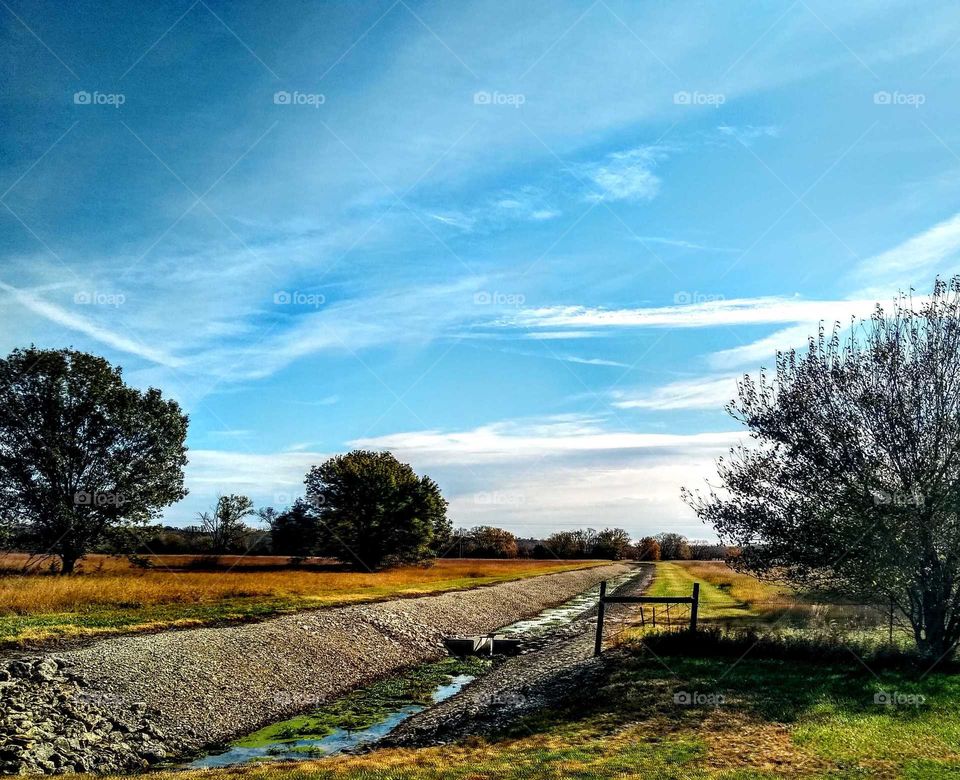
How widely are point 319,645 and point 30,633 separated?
36.8ft

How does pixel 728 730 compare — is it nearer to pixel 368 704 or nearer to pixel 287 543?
pixel 368 704

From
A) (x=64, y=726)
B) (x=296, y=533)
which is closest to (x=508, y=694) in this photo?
→ (x=64, y=726)

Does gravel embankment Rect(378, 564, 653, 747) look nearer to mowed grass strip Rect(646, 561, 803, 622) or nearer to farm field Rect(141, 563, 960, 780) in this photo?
farm field Rect(141, 563, 960, 780)

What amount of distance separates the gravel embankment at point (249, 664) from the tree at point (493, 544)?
116 metres

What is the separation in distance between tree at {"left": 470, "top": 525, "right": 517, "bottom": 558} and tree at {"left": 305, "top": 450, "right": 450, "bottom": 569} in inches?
2827

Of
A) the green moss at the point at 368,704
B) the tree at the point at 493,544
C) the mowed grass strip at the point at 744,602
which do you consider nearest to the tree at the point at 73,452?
the green moss at the point at 368,704

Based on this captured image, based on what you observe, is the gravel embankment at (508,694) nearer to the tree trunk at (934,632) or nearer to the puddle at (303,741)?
the puddle at (303,741)

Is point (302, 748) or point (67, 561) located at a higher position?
point (67, 561)

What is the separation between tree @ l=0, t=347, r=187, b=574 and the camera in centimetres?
5194

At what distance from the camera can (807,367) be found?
24047 mm

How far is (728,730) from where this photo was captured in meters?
16.3

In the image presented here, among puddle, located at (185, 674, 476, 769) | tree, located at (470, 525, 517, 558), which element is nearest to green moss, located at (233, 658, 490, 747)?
puddle, located at (185, 674, 476, 769)

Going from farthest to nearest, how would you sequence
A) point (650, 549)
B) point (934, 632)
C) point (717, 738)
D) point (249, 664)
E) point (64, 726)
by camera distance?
point (650, 549)
point (249, 664)
point (934, 632)
point (64, 726)
point (717, 738)

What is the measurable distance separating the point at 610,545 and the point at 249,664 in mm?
165234
